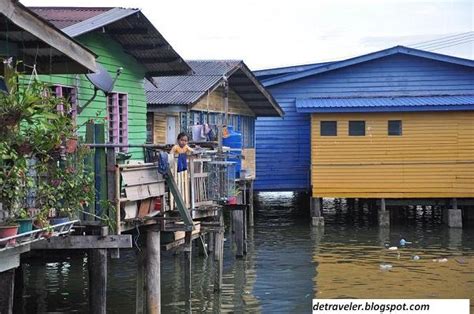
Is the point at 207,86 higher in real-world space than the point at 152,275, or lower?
higher

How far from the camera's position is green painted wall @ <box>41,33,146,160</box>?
1530cm

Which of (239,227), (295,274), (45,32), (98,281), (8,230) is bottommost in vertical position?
(295,274)

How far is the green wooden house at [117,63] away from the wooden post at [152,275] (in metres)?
2.96

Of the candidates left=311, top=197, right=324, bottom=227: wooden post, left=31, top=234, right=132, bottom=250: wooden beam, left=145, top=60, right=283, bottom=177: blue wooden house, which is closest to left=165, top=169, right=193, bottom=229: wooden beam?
left=31, top=234, right=132, bottom=250: wooden beam

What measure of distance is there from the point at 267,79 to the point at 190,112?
29.7ft

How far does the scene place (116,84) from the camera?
17.1 meters

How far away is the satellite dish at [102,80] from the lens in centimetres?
1478

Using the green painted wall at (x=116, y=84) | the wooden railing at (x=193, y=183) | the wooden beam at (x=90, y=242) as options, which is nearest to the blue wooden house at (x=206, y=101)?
the green painted wall at (x=116, y=84)

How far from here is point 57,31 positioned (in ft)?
31.3

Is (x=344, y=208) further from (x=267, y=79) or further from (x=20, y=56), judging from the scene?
(x=20, y=56)

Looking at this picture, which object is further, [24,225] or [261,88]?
[261,88]

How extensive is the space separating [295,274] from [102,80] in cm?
665

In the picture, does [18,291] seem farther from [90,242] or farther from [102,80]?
[90,242]

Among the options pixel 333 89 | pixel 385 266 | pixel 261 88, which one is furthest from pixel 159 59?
pixel 333 89
